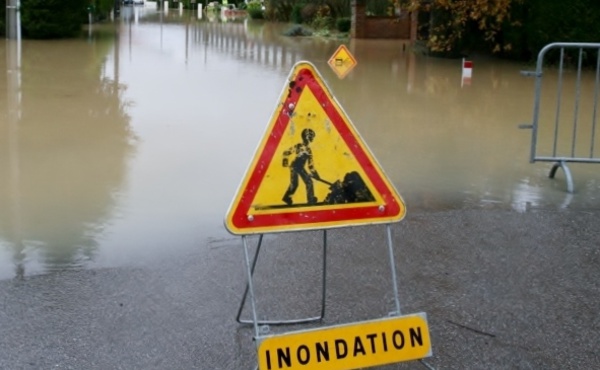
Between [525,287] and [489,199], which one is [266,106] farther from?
[525,287]

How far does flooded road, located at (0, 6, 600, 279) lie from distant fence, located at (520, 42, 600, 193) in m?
0.27

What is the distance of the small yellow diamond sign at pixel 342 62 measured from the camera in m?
19.3

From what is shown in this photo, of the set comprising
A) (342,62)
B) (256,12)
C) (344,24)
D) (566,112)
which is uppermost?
(256,12)

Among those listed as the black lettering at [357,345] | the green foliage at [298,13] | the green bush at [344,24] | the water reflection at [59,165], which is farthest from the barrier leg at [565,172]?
the green foliage at [298,13]

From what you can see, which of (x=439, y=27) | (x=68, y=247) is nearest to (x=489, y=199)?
(x=68, y=247)

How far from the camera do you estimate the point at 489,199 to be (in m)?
8.09

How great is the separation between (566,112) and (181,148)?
6.42m

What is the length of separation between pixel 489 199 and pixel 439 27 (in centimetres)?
1609

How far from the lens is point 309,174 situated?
420cm

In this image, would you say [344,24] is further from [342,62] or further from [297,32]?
[342,62]

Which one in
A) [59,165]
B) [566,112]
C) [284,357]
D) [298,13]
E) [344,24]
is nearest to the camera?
[284,357]

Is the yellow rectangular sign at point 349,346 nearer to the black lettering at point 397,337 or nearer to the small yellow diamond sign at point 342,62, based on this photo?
the black lettering at point 397,337

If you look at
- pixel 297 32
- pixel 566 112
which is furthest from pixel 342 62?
pixel 297 32

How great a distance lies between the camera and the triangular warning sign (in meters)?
4.12
